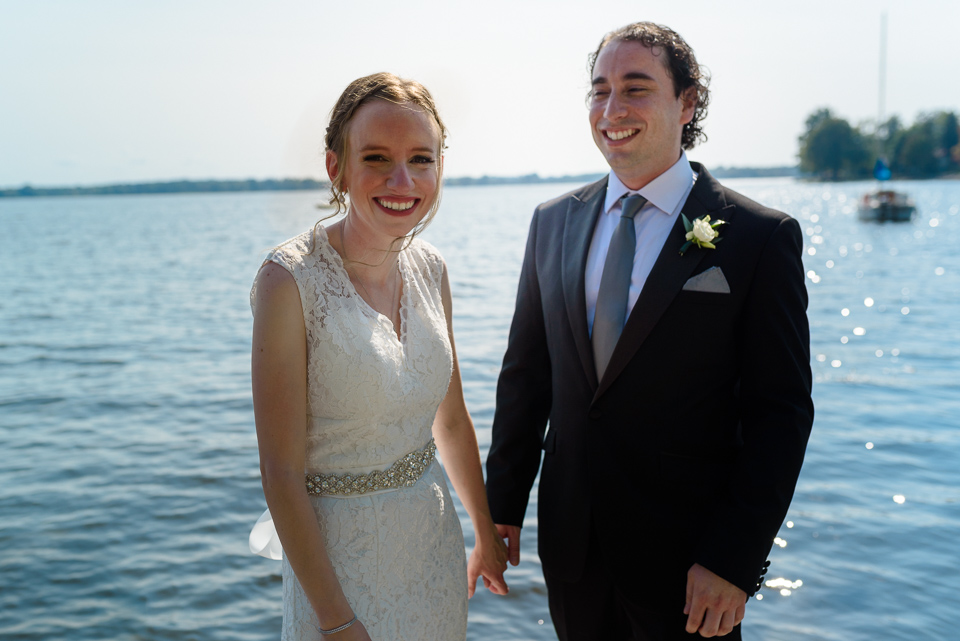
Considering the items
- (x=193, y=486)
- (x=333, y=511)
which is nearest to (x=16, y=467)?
(x=193, y=486)

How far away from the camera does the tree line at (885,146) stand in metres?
94.8

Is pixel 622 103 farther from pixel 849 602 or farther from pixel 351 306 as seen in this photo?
pixel 849 602

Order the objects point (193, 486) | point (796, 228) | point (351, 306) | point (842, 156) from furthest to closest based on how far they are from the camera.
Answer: point (842, 156) < point (193, 486) < point (796, 228) < point (351, 306)

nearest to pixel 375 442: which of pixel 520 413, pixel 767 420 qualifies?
pixel 520 413

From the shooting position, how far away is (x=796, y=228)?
7.27 ft

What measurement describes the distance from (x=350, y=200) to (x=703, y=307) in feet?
3.63

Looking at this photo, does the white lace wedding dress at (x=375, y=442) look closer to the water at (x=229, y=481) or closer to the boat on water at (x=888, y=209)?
the water at (x=229, y=481)

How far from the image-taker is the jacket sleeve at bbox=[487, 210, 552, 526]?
2.69 meters

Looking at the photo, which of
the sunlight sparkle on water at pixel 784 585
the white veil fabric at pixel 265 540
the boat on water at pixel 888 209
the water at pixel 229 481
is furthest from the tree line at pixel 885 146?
the white veil fabric at pixel 265 540

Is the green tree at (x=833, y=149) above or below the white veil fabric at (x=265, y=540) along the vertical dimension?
above

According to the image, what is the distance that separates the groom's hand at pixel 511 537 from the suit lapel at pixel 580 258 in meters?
0.68

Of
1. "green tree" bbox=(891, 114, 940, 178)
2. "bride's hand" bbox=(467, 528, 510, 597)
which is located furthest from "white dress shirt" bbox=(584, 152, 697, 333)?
"green tree" bbox=(891, 114, 940, 178)

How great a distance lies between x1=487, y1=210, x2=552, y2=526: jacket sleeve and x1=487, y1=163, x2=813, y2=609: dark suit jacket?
0.33ft

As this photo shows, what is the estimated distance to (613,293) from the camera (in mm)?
2396
